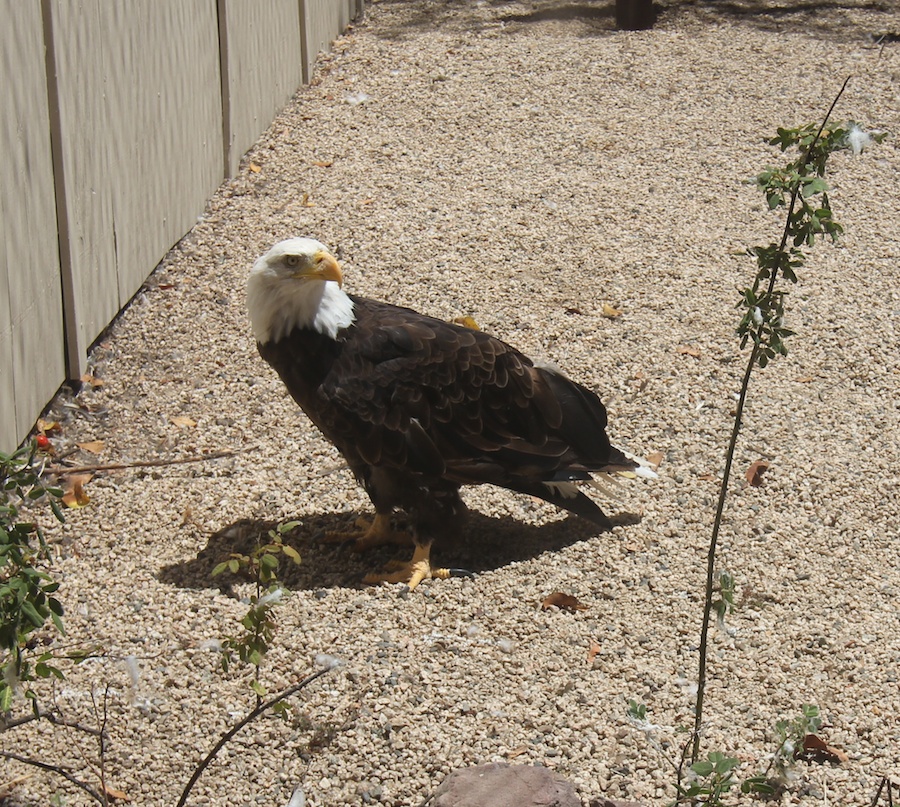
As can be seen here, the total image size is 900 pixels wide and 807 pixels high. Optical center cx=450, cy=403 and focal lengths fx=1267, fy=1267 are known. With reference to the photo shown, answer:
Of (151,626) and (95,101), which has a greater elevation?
(95,101)

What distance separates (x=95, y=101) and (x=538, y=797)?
396 cm

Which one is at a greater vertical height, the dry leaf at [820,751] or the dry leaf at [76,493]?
the dry leaf at [820,751]

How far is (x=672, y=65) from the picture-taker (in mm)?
9531

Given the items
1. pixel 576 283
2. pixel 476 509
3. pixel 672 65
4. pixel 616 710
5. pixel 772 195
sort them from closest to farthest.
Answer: pixel 772 195 < pixel 616 710 < pixel 476 509 < pixel 576 283 < pixel 672 65

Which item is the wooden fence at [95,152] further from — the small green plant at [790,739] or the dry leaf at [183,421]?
the small green plant at [790,739]

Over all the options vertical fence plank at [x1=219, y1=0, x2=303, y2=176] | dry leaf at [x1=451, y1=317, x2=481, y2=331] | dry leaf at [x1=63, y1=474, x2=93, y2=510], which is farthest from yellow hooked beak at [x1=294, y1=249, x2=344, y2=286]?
vertical fence plank at [x1=219, y1=0, x2=303, y2=176]

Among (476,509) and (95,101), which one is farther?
(95,101)

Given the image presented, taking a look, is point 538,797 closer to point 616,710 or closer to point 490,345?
point 616,710

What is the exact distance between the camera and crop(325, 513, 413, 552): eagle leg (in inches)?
194

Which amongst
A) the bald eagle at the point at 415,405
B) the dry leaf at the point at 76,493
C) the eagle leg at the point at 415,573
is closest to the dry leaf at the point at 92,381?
the dry leaf at the point at 76,493

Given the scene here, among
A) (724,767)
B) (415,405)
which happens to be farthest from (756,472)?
(724,767)

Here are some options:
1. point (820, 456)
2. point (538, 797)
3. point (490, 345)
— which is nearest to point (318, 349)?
point (490, 345)

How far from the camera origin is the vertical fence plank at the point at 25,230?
16.3ft

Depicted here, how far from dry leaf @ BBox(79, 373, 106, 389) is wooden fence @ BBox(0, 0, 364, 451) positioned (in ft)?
0.38
